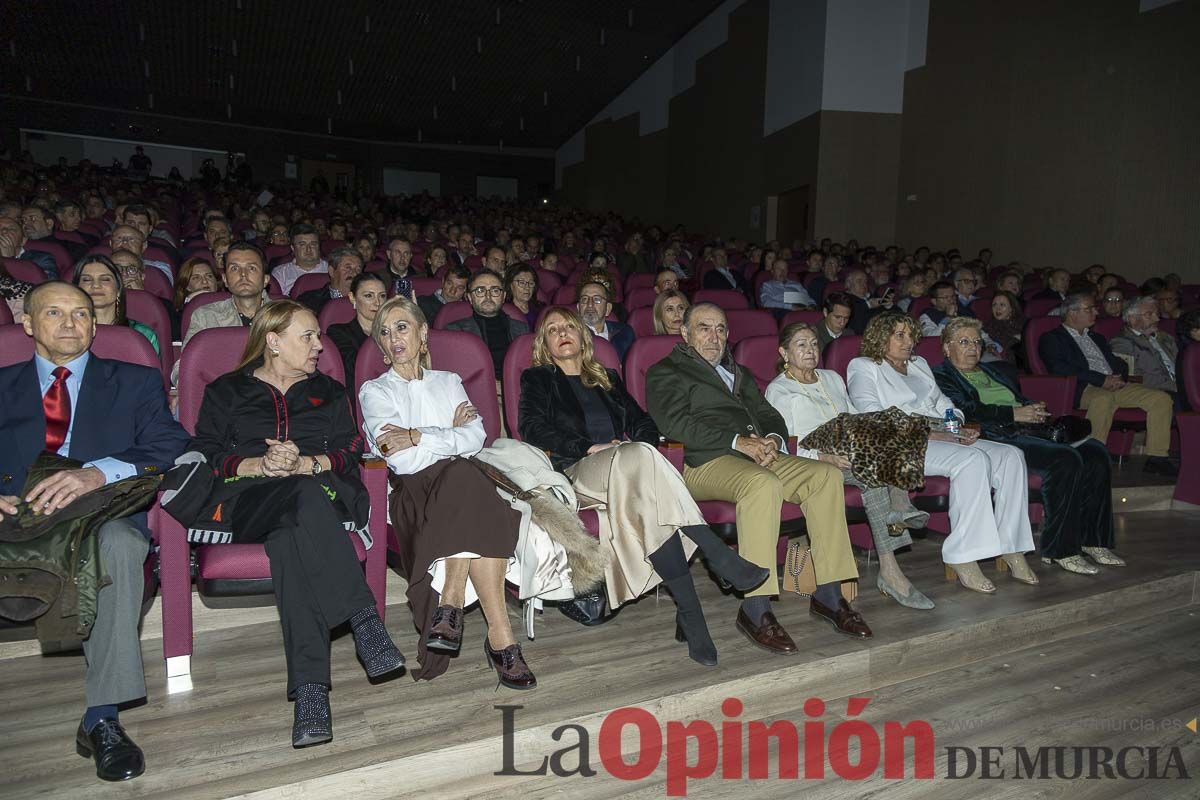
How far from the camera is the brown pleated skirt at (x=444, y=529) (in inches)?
78.4

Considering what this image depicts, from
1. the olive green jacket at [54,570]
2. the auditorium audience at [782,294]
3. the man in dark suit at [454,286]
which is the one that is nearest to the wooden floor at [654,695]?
the olive green jacket at [54,570]

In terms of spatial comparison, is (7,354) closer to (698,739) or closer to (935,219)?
(698,739)

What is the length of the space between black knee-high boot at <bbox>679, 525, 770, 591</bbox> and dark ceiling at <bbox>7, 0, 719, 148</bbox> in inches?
444

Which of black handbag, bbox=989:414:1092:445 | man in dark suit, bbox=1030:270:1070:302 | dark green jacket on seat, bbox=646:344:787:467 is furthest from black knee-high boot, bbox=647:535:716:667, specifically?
man in dark suit, bbox=1030:270:1070:302

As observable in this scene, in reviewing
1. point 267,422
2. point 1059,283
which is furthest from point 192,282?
point 1059,283

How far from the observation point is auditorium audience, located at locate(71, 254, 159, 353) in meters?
2.38

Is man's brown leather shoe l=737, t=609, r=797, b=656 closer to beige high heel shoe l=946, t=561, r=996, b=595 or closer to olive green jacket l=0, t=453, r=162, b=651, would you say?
beige high heel shoe l=946, t=561, r=996, b=595

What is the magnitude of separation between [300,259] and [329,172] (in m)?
16.0

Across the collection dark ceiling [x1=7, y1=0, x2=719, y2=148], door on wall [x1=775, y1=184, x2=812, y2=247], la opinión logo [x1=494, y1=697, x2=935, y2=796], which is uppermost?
dark ceiling [x1=7, y1=0, x2=719, y2=148]

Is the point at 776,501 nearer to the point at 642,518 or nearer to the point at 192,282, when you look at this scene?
the point at 642,518

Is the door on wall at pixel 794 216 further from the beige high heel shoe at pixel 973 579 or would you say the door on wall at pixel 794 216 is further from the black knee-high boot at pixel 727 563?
the black knee-high boot at pixel 727 563

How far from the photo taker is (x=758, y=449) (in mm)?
2498

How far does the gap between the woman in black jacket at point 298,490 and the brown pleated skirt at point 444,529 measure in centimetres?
12

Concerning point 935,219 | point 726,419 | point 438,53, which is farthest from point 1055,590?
point 438,53
